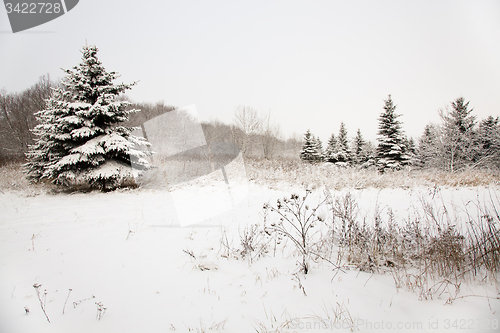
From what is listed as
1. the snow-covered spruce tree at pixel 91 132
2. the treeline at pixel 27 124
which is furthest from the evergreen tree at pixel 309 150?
the snow-covered spruce tree at pixel 91 132

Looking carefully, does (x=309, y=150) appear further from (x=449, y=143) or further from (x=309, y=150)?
(x=449, y=143)

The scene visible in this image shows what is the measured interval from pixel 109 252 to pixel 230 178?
920cm

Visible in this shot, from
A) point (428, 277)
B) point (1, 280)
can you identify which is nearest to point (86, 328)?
point (1, 280)

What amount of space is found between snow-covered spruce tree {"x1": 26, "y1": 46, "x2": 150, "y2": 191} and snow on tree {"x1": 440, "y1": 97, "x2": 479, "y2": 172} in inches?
1017

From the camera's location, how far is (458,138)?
18734 millimetres

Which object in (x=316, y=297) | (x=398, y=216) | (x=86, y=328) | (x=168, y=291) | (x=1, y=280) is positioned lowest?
(x=398, y=216)

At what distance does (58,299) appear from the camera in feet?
6.22

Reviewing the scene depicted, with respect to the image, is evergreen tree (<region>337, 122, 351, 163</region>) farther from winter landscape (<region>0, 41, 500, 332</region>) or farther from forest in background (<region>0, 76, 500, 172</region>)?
winter landscape (<region>0, 41, 500, 332</region>)

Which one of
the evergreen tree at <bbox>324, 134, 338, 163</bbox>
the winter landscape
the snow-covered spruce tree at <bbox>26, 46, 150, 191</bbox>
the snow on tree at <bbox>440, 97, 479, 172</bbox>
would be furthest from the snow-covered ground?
the evergreen tree at <bbox>324, 134, 338, 163</bbox>

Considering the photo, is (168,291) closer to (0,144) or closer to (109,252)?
(109,252)

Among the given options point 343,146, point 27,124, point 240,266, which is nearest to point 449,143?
point 343,146

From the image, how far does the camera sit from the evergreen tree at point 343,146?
31047 mm

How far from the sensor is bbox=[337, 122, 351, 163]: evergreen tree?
1222 inches

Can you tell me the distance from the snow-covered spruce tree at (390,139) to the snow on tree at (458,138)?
359 cm
